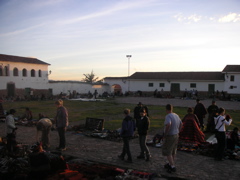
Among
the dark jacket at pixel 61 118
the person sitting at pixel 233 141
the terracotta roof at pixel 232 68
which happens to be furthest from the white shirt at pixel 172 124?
the terracotta roof at pixel 232 68

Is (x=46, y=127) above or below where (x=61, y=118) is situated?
below

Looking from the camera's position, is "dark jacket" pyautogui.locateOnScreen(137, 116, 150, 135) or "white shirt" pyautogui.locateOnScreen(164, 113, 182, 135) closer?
"white shirt" pyautogui.locateOnScreen(164, 113, 182, 135)

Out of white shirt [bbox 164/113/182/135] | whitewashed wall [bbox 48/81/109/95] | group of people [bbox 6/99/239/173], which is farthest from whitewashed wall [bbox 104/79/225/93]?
white shirt [bbox 164/113/182/135]

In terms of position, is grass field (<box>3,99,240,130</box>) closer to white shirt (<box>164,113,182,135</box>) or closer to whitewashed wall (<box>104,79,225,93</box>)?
white shirt (<box>164,113,182,135</box>)

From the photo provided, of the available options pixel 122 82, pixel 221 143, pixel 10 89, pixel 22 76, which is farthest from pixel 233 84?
pixel 10 89

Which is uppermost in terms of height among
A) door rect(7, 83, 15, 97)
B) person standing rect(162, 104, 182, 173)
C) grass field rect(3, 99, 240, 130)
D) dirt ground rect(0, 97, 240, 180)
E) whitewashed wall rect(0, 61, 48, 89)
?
whitewashed wall rect(0, 61, 48, 89)

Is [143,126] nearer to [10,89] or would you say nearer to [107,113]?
[107,113]

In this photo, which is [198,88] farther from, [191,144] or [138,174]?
[138,174]

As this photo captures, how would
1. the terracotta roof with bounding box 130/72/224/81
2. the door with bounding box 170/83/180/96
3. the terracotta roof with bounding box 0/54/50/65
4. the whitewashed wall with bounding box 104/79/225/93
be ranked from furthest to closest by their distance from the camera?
the door with bounding box 170/83/180/96
the terracotta roof with bounding box 130/72/224/81
the whitewashed wall with bounding box 104/79/225/93
the terracotta roof with bounding box 0/54/50/65

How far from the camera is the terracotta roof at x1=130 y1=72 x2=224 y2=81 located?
41406 mm

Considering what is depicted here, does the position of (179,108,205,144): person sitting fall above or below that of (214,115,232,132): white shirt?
below

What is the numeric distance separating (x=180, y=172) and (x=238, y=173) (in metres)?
1.55

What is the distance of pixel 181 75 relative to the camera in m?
44.8

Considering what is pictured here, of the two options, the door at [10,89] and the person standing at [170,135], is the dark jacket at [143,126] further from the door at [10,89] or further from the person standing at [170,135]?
the door at [10,89]
